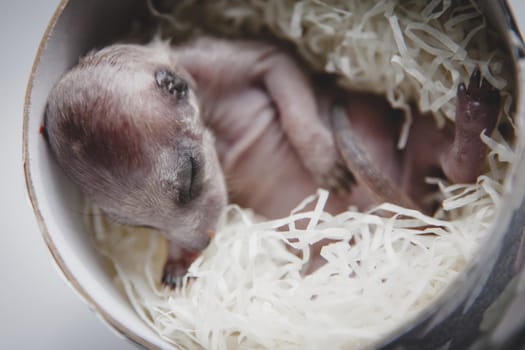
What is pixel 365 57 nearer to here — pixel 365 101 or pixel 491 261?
pixel 365 101

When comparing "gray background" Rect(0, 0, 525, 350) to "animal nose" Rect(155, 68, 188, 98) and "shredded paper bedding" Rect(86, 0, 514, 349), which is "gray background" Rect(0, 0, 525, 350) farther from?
"animal nose" Rect(155, 68, 188, 98)

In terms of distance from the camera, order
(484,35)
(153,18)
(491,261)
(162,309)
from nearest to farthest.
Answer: (491,261) < (484,35) < (162,309) < (153,18)

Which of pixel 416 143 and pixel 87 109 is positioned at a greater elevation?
pixel 87 109

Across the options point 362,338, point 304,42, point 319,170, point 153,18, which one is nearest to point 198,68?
point 153,18

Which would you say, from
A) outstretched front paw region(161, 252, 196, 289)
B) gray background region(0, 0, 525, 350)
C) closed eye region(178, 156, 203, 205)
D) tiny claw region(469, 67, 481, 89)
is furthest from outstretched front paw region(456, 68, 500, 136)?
gray background region(0, 0, 525, 350)

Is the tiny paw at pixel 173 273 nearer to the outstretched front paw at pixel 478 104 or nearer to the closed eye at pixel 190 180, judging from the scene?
the closed eye at pixel 190 180

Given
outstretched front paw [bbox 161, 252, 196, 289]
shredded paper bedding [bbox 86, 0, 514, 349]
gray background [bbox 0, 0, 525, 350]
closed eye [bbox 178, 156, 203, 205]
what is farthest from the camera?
gray background [bbox 0, 0, 525, 350]

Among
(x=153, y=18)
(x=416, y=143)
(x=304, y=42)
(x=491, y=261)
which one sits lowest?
(x=416, y=143)

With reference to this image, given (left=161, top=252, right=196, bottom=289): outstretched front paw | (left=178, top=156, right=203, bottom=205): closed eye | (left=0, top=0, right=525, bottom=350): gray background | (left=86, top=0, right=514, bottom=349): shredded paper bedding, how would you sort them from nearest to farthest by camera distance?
(left=86, top=0, right=514, bottom=349): shredded paper bedding → (left=178, top=156, right=203, bottom=205): closed eye → (left=161, top=252, right=196, bottom=289): outstretched front paw → (left=0, top=0, right=525, bottom=350): gray background
